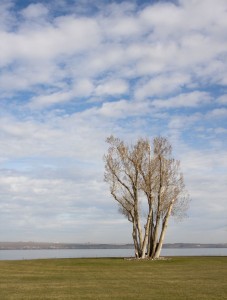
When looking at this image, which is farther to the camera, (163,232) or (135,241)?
(135,241)

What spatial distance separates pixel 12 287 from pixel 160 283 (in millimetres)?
6890

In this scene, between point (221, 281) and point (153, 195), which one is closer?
point (221, 281)

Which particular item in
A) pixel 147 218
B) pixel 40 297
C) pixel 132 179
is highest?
pixel 132 179

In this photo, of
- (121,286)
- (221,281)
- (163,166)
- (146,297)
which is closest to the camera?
(146,297)

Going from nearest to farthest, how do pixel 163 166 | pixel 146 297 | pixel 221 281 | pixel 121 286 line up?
1. pixel 146 297
2. pixel 121 286
3. pixel 221 281
4. pixel 163 166

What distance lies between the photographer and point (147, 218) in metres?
49.5

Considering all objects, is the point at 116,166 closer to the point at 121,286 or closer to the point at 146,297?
the point at 121,286

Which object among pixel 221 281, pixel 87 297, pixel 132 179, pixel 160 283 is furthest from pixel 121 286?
pixel 132 179

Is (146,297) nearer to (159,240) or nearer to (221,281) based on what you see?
(221,281)

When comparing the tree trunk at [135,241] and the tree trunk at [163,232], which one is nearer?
the tree trunk at [163,232]

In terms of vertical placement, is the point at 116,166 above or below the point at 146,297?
above

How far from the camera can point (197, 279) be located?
926 inches

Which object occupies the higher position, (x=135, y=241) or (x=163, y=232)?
(x=163, y=232)

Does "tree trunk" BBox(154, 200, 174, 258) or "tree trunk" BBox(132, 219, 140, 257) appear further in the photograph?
"tree trunk" BBox(132, 219, 140, 257)
